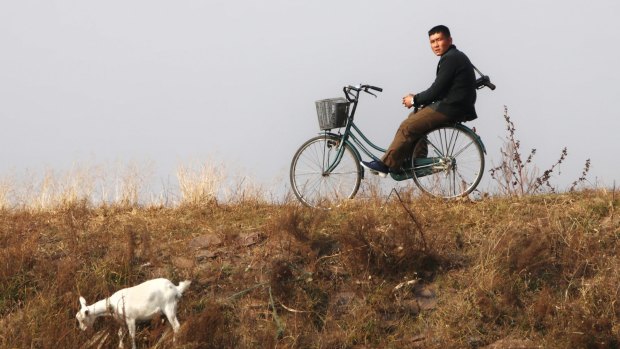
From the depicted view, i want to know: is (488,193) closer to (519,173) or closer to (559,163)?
(519,173)

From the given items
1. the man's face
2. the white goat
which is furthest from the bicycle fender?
the white goat

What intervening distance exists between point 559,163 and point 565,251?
4.66 meters

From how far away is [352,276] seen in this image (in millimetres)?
8344

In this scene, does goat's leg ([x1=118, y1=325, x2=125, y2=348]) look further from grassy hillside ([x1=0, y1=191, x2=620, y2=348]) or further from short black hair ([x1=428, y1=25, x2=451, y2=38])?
short black hair ([x1=428, y1=25, x2=451, y2=38])

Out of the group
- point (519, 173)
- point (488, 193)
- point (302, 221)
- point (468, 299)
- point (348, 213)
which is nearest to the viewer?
point (468, 299)

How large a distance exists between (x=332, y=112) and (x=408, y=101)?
3.42 ft

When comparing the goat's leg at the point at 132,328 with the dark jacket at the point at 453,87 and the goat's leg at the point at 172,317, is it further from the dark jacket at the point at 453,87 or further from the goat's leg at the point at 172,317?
the dark jacket at the point at 453,87

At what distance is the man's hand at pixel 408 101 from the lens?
10.3 metres

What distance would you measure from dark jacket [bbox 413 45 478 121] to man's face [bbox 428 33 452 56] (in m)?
0.09

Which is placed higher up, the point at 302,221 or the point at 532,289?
the point at 302,221

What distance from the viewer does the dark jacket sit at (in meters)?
9.96

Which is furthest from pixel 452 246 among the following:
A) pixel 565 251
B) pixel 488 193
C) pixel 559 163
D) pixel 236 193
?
pixel 559 163

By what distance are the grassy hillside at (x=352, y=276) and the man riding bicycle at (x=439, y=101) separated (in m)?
0.81

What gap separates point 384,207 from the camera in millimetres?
9859
